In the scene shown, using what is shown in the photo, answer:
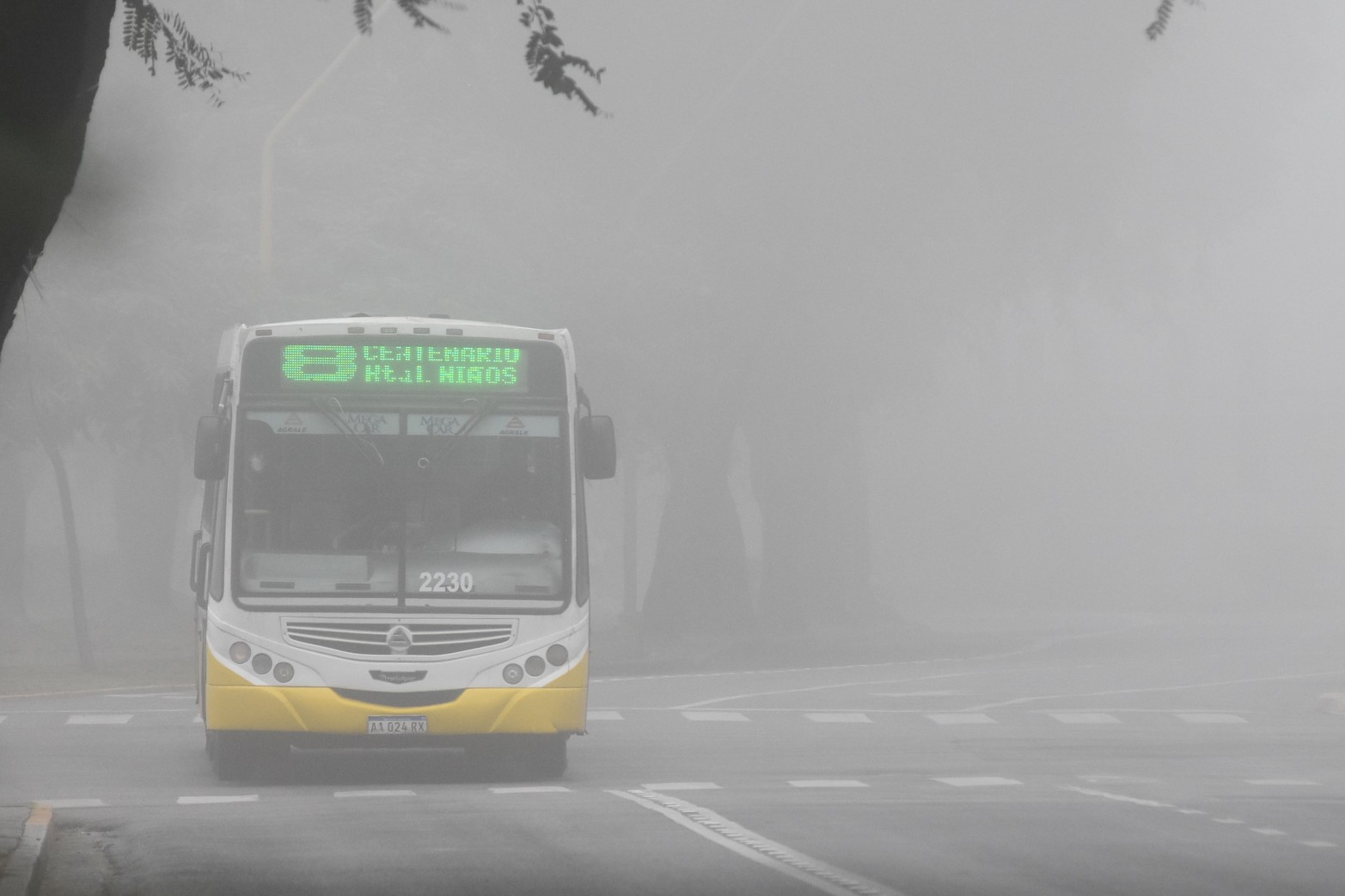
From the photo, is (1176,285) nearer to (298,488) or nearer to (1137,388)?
(298,488)

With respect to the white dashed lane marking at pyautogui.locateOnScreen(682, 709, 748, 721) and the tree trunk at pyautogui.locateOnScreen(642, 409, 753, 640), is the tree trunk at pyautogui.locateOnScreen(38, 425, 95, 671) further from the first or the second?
the tree trunk at pyautogui.locateOnScreen(642, 409, 753, 640)

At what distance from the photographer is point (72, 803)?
14.5m

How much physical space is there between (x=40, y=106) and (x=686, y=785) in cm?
967

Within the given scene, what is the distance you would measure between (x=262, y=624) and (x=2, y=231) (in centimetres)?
855

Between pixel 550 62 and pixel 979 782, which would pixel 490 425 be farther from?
pixel 550 62

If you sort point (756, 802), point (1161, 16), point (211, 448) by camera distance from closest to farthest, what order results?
point (1161, 16) < point (756, 802) < point (211, 448)

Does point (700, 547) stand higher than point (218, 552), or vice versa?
point (700, 547)

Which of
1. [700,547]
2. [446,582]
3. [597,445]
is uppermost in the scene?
[700,547]

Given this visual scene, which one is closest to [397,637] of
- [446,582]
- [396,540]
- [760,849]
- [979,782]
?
[446,582]

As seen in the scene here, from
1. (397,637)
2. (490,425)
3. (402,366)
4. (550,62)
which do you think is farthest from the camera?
(402,366)

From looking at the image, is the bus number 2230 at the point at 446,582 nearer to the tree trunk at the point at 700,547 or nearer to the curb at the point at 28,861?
the curb at the point at 28,861

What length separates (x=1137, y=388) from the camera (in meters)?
87.2

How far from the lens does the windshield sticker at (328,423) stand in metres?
15.7

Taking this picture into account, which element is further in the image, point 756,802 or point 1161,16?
point 756,802
